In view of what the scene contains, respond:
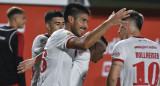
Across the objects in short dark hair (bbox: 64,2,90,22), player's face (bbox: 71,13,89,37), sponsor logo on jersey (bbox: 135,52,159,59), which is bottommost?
sponsor logo on jersey (bbox: 135,52,159,59)

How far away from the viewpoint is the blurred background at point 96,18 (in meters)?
7.67

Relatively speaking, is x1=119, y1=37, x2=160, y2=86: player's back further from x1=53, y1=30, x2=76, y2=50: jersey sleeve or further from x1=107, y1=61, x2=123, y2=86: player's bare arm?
x1=53, y1=30, x2=76, y2=50: jersey sleeve

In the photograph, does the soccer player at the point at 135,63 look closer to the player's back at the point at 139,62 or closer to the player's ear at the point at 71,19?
the player's back at the point at 139,62

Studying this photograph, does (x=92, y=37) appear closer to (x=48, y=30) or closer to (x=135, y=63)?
(x=135, y=63)

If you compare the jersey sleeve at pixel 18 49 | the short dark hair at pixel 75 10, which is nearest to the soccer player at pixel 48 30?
the jersey sleeve at pixel 18 49

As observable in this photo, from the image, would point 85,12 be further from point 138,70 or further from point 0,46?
point 0,46

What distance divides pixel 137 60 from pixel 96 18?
5077 millimetres

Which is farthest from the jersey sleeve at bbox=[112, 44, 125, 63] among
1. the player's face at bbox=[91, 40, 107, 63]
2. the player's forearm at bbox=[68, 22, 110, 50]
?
the player's forearm at bbox=[68, 22, 110, 50]

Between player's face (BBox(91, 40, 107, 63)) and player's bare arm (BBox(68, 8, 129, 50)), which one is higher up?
player's bare arm (BBox(68, 8, 129, 50))

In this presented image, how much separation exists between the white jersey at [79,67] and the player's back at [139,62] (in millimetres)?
458

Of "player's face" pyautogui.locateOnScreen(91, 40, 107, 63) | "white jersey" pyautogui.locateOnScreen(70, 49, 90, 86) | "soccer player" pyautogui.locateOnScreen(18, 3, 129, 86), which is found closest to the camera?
"soccer player" pyautogui.locateOnScreen(18, 3, 129, 86)

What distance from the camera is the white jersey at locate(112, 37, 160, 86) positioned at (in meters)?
3.15

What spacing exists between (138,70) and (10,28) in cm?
209

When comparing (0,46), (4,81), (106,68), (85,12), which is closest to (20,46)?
(0,46)
